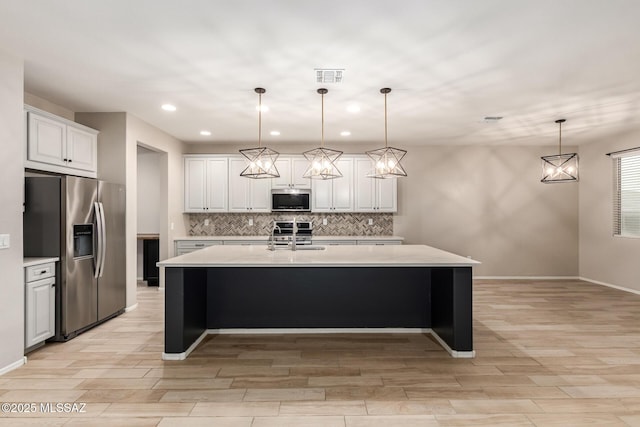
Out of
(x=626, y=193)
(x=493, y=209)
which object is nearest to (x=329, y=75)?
(x=493, y=209)

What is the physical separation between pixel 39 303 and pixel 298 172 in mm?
4102

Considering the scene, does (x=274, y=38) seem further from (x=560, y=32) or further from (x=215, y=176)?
(x=215, y=176)

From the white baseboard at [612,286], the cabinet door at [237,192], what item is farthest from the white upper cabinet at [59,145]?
the white baseboard at [612,286]

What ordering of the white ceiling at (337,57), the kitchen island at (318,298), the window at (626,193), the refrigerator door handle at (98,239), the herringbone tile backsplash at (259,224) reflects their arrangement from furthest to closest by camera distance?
the herringbone tile backsplash at (259,224)
the window at (626,193)
the refrigerator door handle at (98,239)
the kitchen island at (318,298)
the white ceiling at (337,57)

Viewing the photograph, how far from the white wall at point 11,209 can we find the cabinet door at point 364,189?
15.2 feet

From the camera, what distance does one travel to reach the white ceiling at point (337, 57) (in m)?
2.37

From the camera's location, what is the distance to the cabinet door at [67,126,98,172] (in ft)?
12.9

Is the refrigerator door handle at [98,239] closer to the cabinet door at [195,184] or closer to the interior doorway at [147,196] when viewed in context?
the cabinet door at [195,184]

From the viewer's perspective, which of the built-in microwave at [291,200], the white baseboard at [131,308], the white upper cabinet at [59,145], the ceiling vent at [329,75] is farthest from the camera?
the built-in microwave at [291,200]

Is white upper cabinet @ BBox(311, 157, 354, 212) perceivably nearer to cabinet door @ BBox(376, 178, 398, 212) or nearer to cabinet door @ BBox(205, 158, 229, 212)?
cabinet door @ BBox(376, 178, 398, 212)

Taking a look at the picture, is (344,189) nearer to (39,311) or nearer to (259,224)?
(259,224)

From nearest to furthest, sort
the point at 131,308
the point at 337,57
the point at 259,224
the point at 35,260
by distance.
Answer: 1. the point at 337,57
2. the point at 35,260
3. the point at 131,308
4. the point at 259,224

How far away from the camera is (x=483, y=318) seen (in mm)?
4277

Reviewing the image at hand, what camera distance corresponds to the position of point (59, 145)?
375cm
